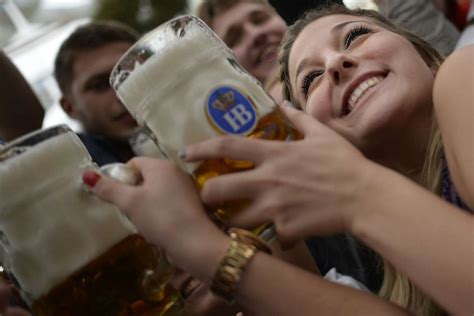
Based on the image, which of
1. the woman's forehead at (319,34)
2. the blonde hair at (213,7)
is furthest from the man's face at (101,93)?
the woman's forehead at (319,34)

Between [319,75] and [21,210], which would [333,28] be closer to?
[319,75]

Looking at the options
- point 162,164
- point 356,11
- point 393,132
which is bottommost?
point 393,132

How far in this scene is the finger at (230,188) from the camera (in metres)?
0.60

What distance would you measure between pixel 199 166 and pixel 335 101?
43 centimetres

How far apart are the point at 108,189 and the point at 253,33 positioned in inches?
65.2

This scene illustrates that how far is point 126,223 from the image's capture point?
0.68 metres

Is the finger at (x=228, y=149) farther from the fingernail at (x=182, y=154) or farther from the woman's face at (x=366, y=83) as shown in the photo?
the woman's face at (x=366, y=83)

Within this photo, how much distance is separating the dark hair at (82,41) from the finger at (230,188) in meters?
1.58

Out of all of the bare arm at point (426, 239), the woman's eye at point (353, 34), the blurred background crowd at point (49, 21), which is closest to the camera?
the bare arm at point (426, 239)

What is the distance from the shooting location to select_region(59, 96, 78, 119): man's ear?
2178 mm

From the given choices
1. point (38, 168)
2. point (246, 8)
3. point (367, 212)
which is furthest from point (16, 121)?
point (367, 212)

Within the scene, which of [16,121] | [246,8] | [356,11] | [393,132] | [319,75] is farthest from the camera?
[246,8]

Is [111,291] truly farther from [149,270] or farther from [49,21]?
[49,21]

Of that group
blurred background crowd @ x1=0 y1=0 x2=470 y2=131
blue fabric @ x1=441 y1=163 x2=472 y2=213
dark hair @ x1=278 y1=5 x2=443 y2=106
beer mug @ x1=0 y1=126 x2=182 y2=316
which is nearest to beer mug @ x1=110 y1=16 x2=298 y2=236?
beer mug @ x1=0 y1=126 x2=182 y2=316
